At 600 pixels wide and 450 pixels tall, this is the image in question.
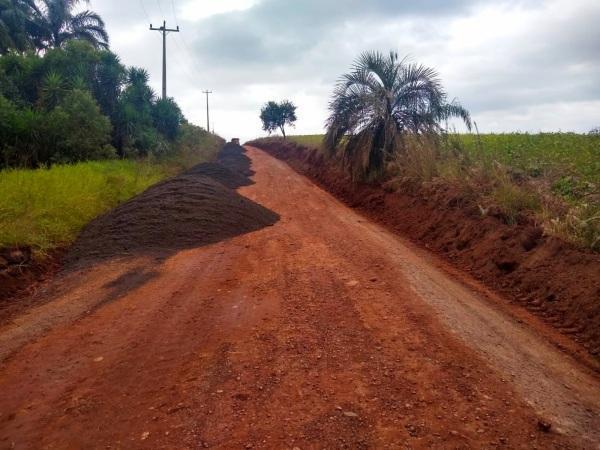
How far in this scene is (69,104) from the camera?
14.8 m

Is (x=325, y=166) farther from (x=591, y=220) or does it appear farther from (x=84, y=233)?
(x=591, y=220)

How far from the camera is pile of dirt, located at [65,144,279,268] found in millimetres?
7762

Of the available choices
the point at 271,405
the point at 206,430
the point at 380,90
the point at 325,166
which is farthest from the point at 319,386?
the point at 325,166

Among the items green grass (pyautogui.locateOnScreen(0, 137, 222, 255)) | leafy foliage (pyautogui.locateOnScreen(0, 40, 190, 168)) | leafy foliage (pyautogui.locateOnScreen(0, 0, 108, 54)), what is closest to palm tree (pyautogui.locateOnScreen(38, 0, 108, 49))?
leafy foliage (pyautogui.locateOnScreen(0, 0, 108, 54))

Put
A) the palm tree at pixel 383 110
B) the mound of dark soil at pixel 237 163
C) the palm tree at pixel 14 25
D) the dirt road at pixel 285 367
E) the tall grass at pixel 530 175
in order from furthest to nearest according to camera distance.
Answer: the palm tree at pixel 14 25, the mound of dark soil at pixel 237 163, the palm tree at pixel 383 110, the tall grass at pixel 530 175, the dirt road at pixel 285 367

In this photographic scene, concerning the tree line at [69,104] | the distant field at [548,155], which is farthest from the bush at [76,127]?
the distant field at [548,155]

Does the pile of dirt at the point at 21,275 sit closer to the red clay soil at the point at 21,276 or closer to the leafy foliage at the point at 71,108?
the red clay soil at the point at 21,276


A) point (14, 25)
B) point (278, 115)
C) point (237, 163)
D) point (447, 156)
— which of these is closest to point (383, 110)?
point (447, 156)

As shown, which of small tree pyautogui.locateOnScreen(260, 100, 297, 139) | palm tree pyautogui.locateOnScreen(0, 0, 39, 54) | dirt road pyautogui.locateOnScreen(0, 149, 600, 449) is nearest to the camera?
dirt road pyautogui.locateOnScreen(0, 149, 600, 449)

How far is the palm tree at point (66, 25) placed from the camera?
27922 millimetres

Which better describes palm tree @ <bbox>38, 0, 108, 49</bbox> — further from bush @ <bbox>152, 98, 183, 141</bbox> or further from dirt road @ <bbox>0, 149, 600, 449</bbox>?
dirt road @ <bbox>0, 149, 600, 449</bbox>

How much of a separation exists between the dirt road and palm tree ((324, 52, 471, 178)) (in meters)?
7.47

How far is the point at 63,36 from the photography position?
28.7 m

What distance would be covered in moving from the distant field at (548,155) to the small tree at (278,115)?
40.7m
